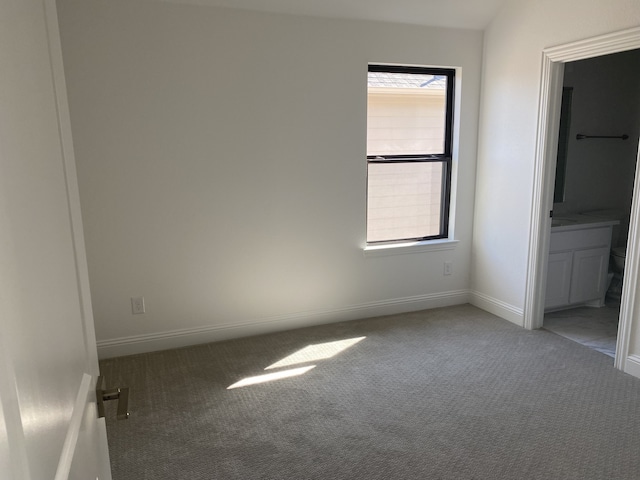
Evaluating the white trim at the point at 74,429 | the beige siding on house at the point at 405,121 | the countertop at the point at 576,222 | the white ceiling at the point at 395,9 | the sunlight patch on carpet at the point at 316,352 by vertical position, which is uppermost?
the white ceiling at the point at 395,9

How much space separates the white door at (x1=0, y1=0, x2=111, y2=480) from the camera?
1.67ft

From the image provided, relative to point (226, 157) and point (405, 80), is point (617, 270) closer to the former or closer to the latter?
point (405, 80)

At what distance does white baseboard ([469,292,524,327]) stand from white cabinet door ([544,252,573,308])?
36 centimetres

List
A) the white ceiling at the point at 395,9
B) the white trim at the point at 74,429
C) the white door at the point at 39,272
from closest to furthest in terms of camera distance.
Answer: the white door at the point at 39,272
the white trim at the point at 74,429
the white ceiling at the point at 395,9

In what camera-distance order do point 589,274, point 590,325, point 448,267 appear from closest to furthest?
1. point 590,325
2. point 589,274
3. point 448,267

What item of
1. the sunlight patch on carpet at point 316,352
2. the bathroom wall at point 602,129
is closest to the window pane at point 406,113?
the bathroom wall at point 602,129

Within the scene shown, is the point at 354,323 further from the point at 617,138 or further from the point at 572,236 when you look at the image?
the point at 617,138

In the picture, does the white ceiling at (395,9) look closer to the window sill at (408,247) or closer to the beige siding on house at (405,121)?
the beige siding on house at (405,121)

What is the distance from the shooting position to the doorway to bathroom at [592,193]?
4035 millimetres

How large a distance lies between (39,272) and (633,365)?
345 centimetres

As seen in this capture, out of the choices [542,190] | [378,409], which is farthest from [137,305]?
[542,190]

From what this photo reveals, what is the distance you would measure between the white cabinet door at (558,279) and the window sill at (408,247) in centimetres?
81

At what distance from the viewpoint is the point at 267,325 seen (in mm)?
3754

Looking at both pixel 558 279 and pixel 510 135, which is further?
pixel 558 279
